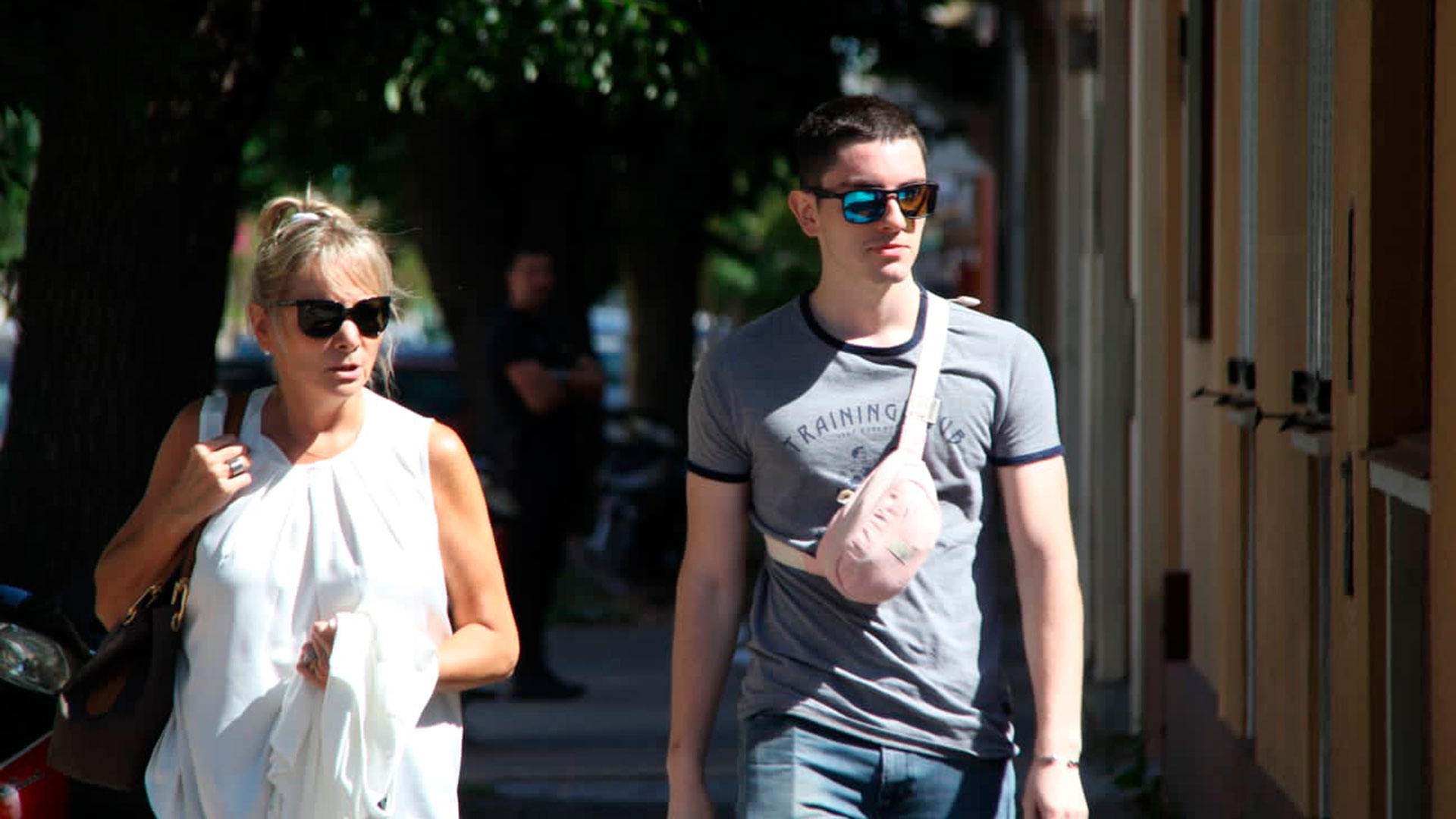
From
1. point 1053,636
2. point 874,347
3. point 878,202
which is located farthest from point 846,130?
point 1053,636

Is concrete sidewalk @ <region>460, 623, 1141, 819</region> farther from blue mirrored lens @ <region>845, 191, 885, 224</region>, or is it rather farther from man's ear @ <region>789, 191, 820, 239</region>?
blue mirrored lens @ <region>845, 191, 885, 224</region>

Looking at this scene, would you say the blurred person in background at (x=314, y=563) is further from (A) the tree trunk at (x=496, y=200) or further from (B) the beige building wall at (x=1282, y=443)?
(A) the tree trunk at (x=496, y=200)

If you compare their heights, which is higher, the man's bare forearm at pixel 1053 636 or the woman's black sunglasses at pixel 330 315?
the woman's black sunglasses at pixel 330 315

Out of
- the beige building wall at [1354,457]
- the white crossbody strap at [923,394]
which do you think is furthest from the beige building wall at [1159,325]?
the white crossbody strap at [923,394]

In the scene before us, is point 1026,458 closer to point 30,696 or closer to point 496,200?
point 30,696

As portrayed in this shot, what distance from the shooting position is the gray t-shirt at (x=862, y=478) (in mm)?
3367

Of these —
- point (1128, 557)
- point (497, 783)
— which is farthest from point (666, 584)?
point (497, 783)

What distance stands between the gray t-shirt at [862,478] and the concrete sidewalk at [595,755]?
3.94 metres

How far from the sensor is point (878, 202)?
3.42 metres

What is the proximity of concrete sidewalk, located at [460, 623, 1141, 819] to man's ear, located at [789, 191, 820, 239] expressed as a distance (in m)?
4.03

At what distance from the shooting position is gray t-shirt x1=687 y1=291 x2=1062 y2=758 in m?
3.37

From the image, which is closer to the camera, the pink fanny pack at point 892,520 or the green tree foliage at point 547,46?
the pink fanny pack at point 892,520

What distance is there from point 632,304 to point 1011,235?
4.01 metres

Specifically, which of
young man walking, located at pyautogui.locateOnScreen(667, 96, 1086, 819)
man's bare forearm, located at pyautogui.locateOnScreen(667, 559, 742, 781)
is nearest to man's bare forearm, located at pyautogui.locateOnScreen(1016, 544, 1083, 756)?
young man walking, located at pyautogui.locateOnScreen(667, 96, 1086, 819)
